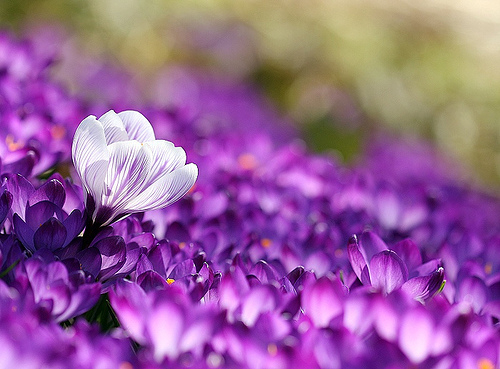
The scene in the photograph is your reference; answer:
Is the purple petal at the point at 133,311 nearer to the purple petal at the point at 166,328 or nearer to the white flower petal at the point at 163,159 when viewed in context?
the purple petal at the point at 166,328

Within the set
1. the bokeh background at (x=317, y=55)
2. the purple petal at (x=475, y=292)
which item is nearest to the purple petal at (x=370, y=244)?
the purple petal at (x=475, y=292)

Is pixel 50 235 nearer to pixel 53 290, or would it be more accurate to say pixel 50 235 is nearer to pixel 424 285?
pixel 53 290

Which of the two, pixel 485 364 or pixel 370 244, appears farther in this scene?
pixel 370 244

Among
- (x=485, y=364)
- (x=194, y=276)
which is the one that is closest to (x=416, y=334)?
(x=485, y=364)

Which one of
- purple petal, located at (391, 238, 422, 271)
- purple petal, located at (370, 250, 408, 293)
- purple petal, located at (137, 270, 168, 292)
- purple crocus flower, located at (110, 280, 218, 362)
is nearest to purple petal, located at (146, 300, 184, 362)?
purple crocus flower, located at (110, 280, 218, 362)

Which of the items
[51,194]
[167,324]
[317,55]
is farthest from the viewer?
[317,55]

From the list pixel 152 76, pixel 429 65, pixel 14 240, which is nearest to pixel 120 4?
pixel 152 76

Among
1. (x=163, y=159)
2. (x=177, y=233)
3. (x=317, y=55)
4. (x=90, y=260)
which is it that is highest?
(x=163, y=159)

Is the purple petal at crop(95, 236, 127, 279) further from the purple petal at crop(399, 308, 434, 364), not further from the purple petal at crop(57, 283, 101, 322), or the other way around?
the purple petal at crop(399, 308, 434, 364)
